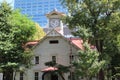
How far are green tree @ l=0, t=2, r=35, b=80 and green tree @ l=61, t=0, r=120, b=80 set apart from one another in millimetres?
6919

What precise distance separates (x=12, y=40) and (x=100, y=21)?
11470 mm

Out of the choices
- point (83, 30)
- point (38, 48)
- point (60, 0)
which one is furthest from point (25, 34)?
point (83, 30)

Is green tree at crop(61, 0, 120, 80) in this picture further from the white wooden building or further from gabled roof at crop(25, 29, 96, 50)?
the white wooden building

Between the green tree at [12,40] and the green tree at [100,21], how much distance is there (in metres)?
6.92

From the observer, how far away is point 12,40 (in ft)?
130

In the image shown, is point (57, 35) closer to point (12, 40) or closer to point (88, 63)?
point (12, 40)

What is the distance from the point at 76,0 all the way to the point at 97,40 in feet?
18.8

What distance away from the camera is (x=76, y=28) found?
1515 inches

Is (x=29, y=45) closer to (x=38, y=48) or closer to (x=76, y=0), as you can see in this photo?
(x=38, y=48)

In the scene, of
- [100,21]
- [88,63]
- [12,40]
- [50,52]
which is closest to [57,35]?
[50,52]

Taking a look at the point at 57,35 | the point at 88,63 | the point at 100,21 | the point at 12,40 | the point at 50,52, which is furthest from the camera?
the point at 50,52

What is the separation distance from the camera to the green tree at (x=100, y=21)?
36.5 meters

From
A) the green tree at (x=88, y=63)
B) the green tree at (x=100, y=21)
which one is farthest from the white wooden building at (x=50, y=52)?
the green tree at (x=88, y=63)

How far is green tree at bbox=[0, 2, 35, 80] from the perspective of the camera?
1505 inches
